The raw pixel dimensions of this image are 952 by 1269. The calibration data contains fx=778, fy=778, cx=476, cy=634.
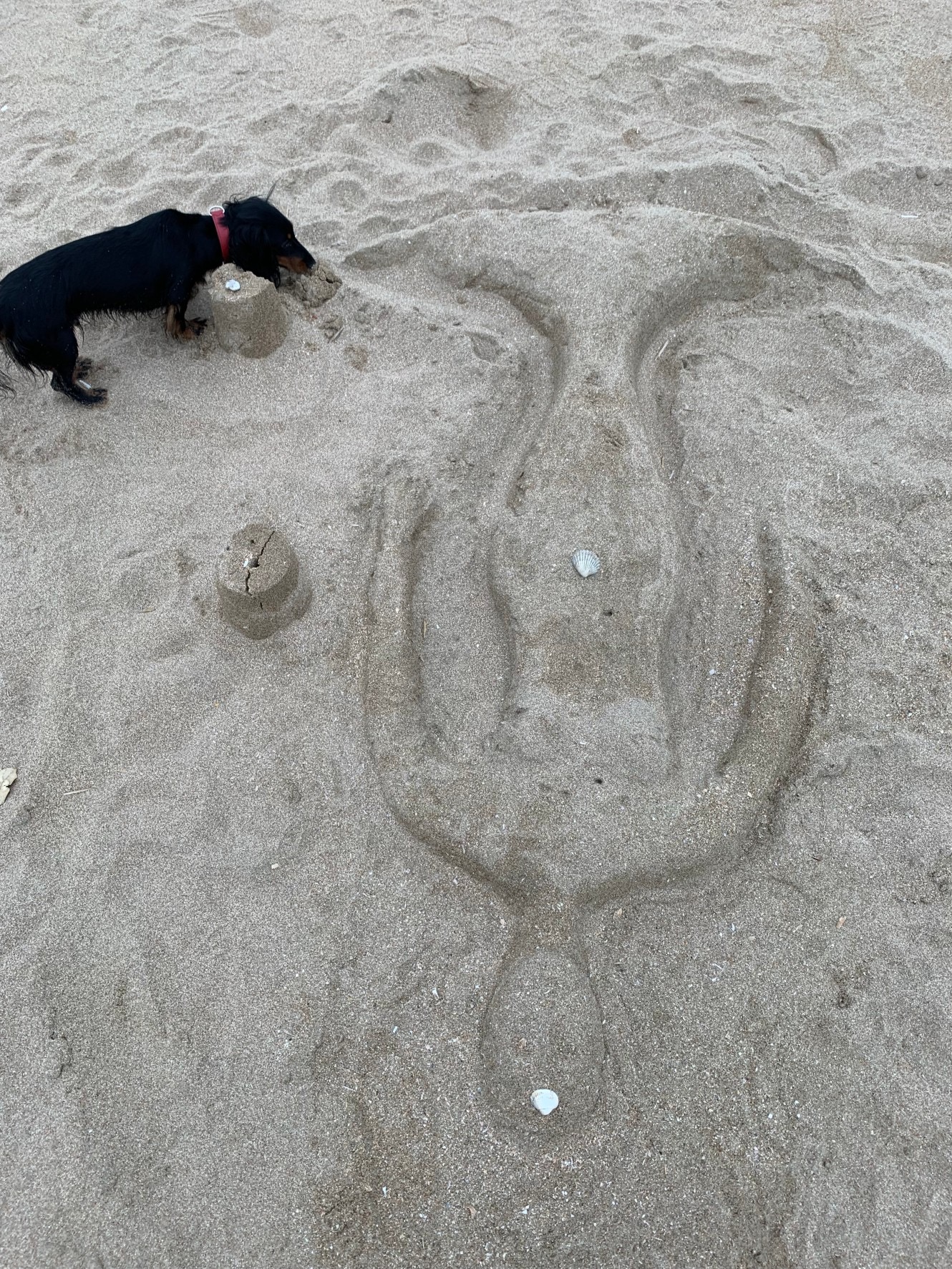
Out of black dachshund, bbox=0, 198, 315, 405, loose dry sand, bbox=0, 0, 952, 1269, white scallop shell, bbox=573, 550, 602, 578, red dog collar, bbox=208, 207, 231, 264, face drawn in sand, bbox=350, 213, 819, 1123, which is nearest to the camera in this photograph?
loose dry sand, bbox=0, 0, 952, 1269

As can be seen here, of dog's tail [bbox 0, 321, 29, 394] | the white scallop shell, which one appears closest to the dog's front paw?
dog's tail [bbox 0, 321, 29, 394]

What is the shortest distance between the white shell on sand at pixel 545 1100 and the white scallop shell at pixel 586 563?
156 centimetres

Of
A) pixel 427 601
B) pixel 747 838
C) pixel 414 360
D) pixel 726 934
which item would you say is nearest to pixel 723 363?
pixel 414 360

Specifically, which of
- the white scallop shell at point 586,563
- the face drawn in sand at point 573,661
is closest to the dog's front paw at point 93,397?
the face drawn in sand at point 573,661

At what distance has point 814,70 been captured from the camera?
4715mm

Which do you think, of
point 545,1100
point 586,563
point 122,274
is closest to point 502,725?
point 586,563

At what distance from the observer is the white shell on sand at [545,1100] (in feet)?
6.18

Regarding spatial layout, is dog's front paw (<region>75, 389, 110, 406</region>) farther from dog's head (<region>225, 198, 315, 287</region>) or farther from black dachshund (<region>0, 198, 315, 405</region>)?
dog's head (<region>225, 198, 315, 287</region>)

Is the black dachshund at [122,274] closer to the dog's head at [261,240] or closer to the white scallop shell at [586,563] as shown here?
the dog's head at [261,240]

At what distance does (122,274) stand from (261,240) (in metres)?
0.59

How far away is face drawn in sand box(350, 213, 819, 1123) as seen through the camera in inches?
85.7

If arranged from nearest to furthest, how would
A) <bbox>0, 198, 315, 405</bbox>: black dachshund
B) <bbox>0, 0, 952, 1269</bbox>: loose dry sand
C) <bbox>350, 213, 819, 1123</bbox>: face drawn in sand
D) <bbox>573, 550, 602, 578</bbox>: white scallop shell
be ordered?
1. <bbox>0, 0, 952, 1269</bbox>: loose dry sand
2. <bbox>350, 213, 819, 1123</bbox>: face drawn in sand
3. <bbox>573, 550, 602, 578</bbox>: white scallop shell
4. <bbox>0, 198, 315, 405</bbox>: black dachshund

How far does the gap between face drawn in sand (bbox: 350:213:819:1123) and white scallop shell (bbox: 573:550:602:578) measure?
0.10ft

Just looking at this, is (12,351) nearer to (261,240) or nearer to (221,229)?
(221,229)
